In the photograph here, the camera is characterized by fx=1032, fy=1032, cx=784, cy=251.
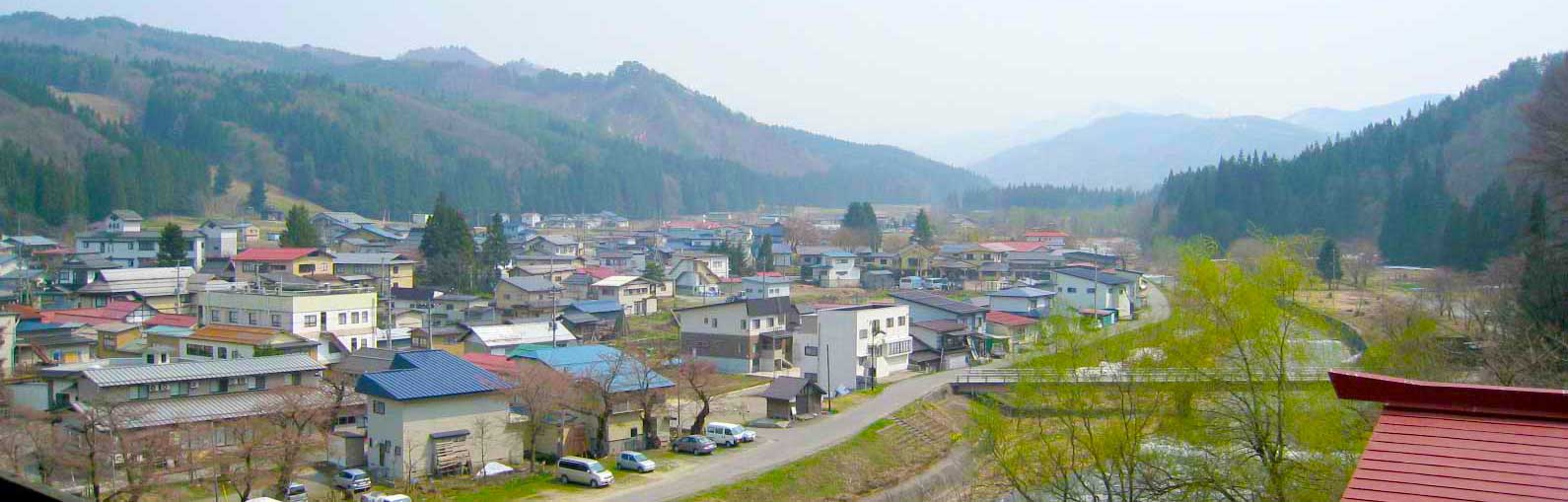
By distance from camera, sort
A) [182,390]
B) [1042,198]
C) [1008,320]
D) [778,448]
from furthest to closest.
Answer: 1. [1042,198]
2. [1008,320]
3. [778,448]
4. [182,390]

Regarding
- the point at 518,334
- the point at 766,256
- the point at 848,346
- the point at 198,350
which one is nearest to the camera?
the point at 198,350

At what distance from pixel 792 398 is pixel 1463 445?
1214cm

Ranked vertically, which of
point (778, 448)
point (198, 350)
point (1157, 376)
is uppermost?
point (1157, 376)

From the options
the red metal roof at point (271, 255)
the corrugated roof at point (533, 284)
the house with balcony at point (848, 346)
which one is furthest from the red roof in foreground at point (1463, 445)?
the red metal roof at point (271, 255)

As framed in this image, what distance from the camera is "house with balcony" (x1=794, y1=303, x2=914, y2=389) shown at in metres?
17.8

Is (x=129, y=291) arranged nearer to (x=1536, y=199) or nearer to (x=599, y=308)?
(x=599, y=308)

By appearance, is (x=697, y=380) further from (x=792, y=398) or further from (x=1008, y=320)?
(x=1008, y=320)

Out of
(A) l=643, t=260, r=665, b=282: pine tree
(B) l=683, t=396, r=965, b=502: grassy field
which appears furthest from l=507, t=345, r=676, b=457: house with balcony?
(A) l=643, t=260, r=665, b=282: pine tree

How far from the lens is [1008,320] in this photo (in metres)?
22.9

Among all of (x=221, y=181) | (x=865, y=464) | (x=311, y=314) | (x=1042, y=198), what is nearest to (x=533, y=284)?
(x=311, y=314)

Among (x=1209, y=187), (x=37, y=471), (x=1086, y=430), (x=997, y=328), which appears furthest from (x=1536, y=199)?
(x=1209, y=187)

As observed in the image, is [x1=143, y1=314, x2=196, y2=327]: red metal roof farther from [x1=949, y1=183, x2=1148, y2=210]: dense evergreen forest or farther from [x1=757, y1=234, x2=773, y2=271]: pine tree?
[x1=949, y1=183, x2=1148, y2=210]: dense evergreen forest

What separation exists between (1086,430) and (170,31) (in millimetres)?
139216

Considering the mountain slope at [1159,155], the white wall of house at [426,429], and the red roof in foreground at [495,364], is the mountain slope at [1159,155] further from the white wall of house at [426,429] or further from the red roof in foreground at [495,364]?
the white wall of house at [426,429]
